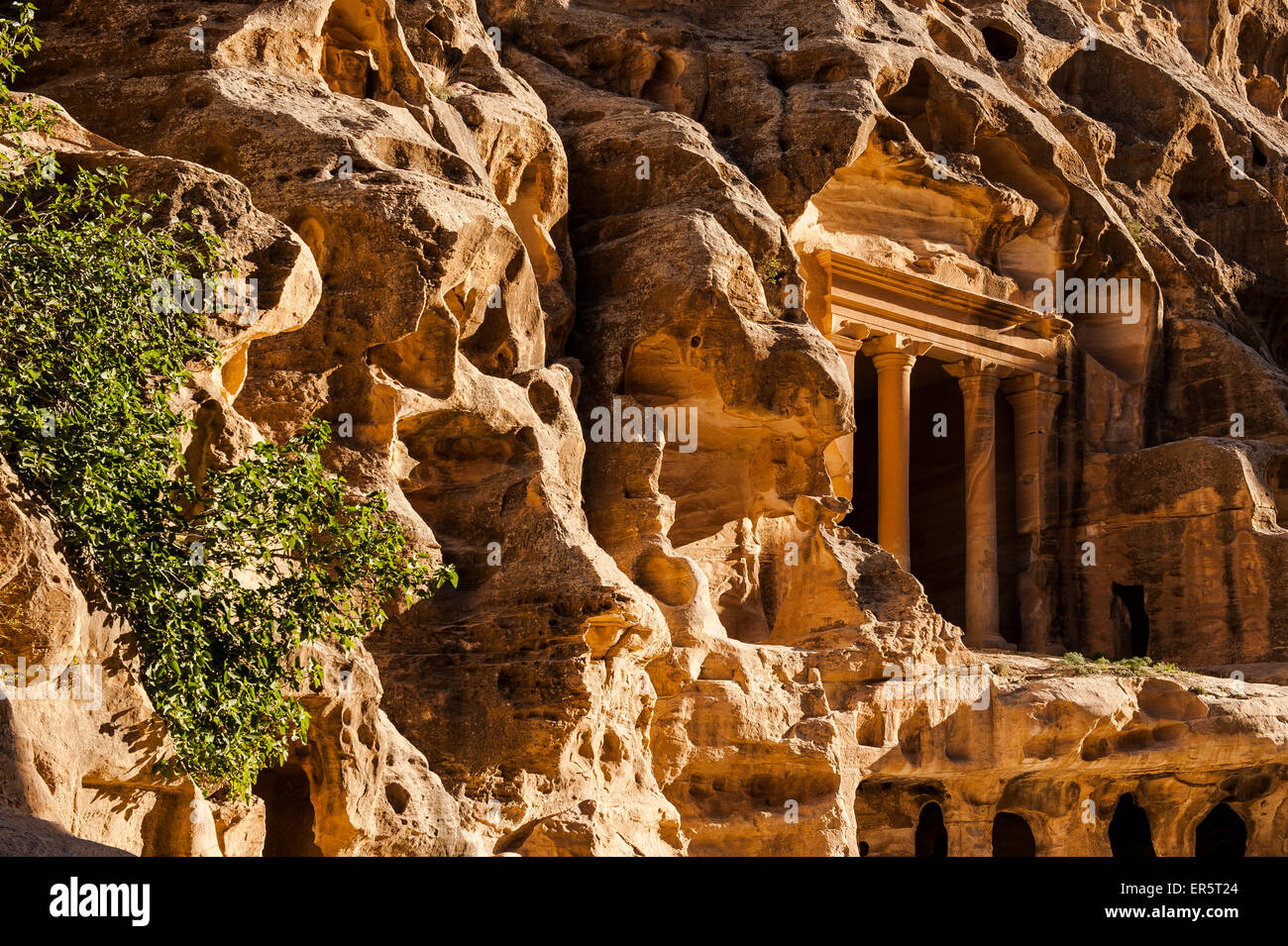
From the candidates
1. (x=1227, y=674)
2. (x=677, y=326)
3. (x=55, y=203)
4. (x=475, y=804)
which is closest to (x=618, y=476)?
(x=677, y=326)

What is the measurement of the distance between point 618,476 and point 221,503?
7.10 meters

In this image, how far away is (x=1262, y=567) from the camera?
21328 millimetres

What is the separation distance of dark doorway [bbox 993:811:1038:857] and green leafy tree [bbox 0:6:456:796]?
1391 centimetres

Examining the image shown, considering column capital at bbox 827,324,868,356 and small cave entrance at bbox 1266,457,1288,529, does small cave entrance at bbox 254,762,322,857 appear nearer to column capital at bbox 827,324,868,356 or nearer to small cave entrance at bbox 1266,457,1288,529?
column capital at bbox 827,324,868,356

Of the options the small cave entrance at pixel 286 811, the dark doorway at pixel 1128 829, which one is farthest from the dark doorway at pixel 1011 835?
the small cave entrance at pixel 286 811

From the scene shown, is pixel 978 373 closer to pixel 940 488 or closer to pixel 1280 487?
pixel 940 488

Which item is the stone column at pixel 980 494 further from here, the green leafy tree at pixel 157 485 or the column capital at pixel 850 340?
the green leafy tree at pixel 157 485

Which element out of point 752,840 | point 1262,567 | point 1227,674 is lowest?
point 752,840

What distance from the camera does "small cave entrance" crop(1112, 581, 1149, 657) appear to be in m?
22.9

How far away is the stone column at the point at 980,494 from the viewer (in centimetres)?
2255

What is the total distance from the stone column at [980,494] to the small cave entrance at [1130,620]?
5.16 ft

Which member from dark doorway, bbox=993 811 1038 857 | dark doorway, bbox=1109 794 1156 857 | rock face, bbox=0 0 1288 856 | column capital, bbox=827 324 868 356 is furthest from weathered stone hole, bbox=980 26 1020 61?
dark doorway, bbox=993 811 1038 857

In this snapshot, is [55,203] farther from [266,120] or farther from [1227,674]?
[1227,674]
